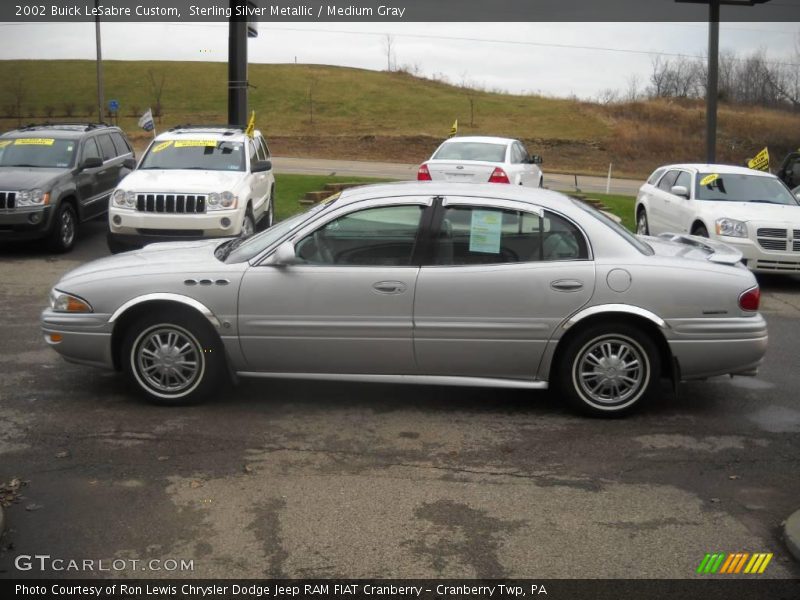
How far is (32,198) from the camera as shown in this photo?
13.3 metres

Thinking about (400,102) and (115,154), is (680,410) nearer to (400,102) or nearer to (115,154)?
(115,154)

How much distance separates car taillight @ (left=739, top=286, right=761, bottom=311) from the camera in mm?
6461

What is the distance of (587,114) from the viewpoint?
6056cm

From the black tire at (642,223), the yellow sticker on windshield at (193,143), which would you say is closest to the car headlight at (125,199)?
the yellow sticker on windshield at (193,143)

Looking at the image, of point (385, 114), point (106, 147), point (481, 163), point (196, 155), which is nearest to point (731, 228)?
point (481, 163)

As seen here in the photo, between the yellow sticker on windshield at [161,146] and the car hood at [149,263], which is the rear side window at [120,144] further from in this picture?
the car hood at [149,263]

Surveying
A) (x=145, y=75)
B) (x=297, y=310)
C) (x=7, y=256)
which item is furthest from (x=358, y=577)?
(x=145, y=75)

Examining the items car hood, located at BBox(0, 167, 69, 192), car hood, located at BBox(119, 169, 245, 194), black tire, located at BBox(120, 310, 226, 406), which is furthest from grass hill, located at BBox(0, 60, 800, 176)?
black tire, located at BBox(120, 310, 226, 406)

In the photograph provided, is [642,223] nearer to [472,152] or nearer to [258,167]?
[472,152]

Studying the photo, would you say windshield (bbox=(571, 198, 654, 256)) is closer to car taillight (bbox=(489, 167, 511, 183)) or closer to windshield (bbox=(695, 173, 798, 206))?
windshield (bbox=(695, 173, 798, 206))

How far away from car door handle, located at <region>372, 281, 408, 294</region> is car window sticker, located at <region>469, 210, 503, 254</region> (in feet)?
1.83

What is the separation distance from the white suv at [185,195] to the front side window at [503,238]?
6360 millimetres

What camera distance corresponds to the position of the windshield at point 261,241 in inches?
264

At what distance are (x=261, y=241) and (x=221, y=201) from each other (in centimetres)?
568
